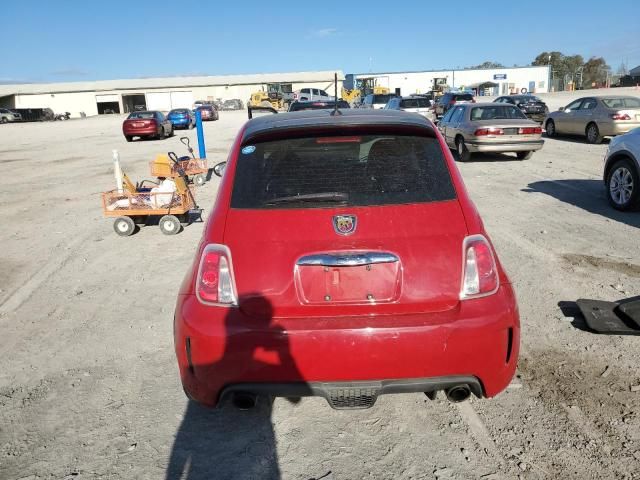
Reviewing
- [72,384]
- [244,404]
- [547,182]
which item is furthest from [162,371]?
[547,182]

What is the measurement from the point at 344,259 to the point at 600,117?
17481 millimetres

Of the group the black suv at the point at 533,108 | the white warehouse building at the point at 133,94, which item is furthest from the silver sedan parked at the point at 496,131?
the white warehouse building at the point at 133,94

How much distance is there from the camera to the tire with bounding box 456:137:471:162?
45.2 ft

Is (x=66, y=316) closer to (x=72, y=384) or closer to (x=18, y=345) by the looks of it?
(x=18, y=345)

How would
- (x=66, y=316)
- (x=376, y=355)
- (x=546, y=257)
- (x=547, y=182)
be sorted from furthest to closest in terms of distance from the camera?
1. (x=547, y=182)
2. (x=546, y=257)
3. (x=66, y=316)
4. (x=376, y=355)

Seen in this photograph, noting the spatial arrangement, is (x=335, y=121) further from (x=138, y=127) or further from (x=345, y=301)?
(x=138, y=127)

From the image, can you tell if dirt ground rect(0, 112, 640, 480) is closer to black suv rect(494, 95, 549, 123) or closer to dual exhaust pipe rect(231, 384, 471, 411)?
dual exhaust pipe rect(231, 384, 471, 411)

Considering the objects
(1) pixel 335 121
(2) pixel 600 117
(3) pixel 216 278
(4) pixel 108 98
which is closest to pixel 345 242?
(3) pixel 216 278

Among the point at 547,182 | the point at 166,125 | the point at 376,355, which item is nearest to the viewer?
the point at 376,355

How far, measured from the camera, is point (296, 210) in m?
2.59

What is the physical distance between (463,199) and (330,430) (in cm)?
151

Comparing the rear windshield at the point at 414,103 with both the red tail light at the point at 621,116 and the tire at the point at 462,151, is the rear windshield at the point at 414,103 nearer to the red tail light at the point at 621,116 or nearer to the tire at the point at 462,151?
the red tail light at the point at 621,116

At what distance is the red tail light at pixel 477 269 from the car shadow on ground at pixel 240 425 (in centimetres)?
96

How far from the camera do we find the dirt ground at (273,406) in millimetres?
2596
